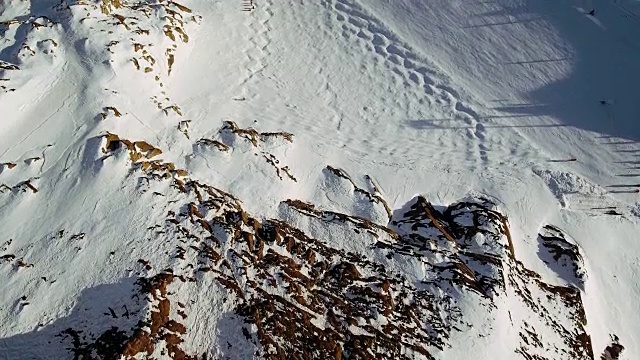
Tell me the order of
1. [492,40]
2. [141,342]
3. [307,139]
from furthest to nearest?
[492,40]
[307,139]
[141,342]

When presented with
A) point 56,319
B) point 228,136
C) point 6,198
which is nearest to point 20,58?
point 6,198

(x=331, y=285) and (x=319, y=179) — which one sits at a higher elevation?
(x=319, y=179)

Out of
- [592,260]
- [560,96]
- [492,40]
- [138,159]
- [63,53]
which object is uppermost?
[63,53]

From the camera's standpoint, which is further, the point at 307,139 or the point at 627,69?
the point at 627,69

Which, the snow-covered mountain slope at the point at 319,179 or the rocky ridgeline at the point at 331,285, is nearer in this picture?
the rocky ridgeline at the point at 331,285

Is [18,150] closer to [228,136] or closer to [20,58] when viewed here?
[20,58]

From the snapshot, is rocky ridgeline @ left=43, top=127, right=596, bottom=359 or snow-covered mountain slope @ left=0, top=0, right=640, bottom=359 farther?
snow-covered mountain slope @ left=0, top=0, right=640, bottom=359

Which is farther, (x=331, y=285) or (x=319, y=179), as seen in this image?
(x=319, y=179)

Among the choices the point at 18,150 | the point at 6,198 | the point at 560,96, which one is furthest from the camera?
the point at 560,96
